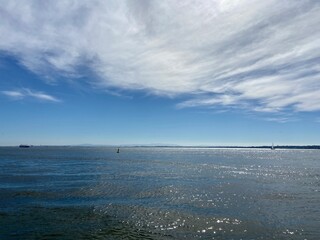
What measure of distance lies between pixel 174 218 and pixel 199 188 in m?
17.8

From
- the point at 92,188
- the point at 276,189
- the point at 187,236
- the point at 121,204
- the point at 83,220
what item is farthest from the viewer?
the point at 276,189

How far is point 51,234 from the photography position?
21438 millimetres

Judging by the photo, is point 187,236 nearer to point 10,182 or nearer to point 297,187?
point 297,187

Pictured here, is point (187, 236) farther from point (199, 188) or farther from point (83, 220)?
point (199, 188)

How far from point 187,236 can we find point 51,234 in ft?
30.7

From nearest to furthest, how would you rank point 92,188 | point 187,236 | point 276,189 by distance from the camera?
point 187,236, point 92,188, point 276,189

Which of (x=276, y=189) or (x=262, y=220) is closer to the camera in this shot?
(x=262, y=220)

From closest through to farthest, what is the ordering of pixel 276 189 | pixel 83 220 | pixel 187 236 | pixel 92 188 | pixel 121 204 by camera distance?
pixel 187 236
pixel 83 220
pixel 121 204
pixel 92 188
pixel 276 189

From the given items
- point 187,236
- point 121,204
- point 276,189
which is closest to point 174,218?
point 187,236

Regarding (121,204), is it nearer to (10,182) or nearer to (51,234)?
(51,234)

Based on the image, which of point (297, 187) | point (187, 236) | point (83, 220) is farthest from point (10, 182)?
point (297, 187)

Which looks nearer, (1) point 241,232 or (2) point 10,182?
(1) point 241,232

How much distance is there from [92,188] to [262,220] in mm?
23120

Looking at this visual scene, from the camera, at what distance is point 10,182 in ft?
148
